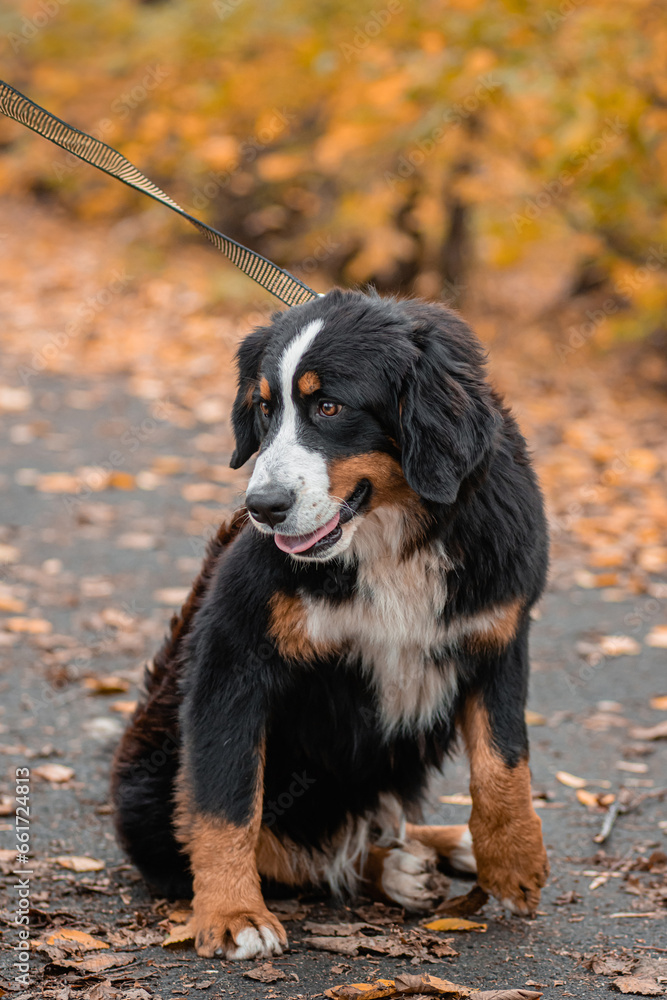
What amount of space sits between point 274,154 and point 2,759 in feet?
29.4

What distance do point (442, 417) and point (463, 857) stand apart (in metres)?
1.55

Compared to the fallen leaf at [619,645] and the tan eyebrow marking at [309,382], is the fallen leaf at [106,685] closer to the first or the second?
the fallen leaf at [619,645]

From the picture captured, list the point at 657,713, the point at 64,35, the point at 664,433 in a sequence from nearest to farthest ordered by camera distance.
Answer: the point at 657,713, the point at 664,433, the point at 64,35

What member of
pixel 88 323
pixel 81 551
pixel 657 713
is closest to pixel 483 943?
pixel 657 713

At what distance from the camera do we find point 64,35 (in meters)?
14.2

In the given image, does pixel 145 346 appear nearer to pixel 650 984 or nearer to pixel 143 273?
pixel 143 273

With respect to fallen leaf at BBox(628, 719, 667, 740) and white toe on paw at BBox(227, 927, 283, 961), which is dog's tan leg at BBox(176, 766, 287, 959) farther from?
fallen leaf at BBox(628, 719, 667, 740)

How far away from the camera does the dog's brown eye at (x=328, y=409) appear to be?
274 cm

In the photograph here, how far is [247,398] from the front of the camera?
123 inches

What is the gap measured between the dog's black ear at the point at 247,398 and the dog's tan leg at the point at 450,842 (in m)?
1.38

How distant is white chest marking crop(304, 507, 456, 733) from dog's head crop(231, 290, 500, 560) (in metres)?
0.12

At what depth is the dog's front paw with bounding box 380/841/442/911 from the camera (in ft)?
10.2

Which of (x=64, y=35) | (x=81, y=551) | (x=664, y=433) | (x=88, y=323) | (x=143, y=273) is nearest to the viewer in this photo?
(x=81, y=551)

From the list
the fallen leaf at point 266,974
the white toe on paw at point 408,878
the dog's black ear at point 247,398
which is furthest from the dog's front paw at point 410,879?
the dog's black ear at point 247,398
